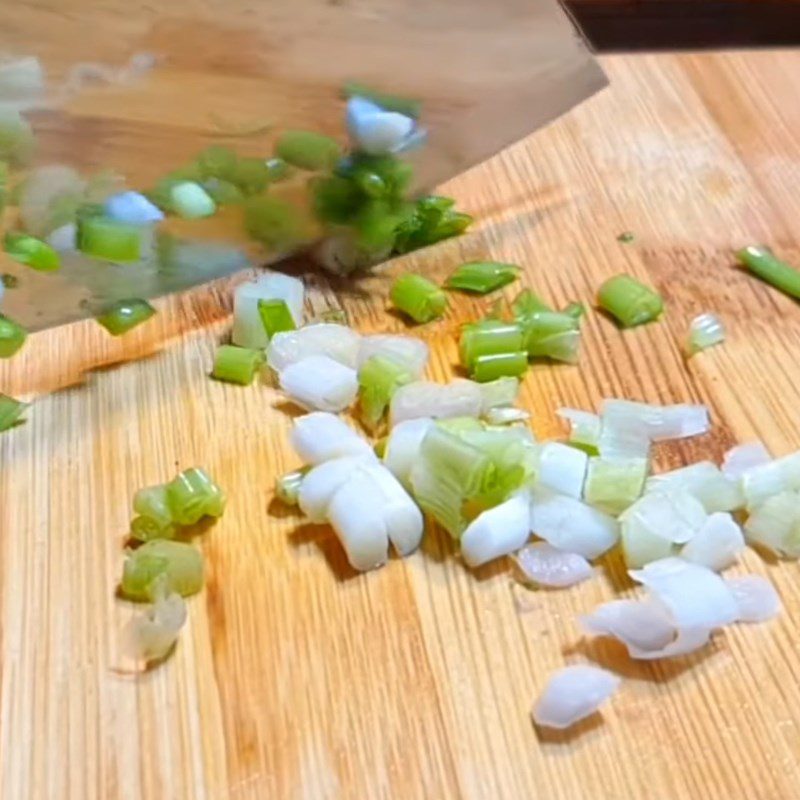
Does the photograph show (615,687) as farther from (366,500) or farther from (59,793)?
(59,793)

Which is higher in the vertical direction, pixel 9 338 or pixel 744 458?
pixel 744 458

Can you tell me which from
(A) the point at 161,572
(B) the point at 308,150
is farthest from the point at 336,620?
(B) the point at 308,150

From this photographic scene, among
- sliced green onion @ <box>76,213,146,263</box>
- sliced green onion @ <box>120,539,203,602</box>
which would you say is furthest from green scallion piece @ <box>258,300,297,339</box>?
sliced green onion @ <box>120,539,203,602</box>

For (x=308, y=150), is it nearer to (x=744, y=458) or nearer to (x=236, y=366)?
(x=236, y=366)

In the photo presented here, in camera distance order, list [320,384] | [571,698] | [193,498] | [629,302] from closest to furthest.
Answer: [571,698] → [193,498] → [320,384] → [629,302]

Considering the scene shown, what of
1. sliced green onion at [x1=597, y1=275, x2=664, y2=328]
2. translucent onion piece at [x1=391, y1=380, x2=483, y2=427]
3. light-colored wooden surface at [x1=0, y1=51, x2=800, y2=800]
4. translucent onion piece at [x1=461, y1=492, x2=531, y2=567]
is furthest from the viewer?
sliced green onion at [x1=597, y1=275, x2=664, y2=328]

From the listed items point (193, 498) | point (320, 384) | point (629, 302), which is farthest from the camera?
point (629, 302)

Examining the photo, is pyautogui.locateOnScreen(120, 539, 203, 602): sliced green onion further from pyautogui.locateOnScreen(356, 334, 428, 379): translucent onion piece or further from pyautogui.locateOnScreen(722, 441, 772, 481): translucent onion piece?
pyautogui.locateOnScreen(722, 441, 772, 481): translucent onion piece
